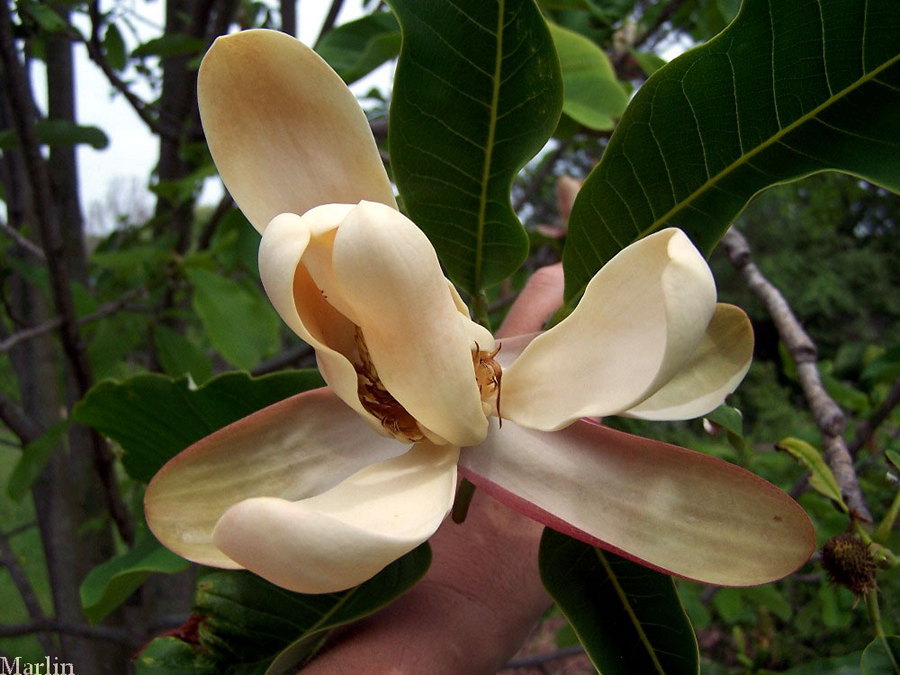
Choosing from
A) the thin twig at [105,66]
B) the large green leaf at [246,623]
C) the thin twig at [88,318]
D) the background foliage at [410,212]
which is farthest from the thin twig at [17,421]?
the large green leaf at [246,623]

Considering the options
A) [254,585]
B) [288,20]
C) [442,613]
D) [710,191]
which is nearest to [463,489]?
[442,613]

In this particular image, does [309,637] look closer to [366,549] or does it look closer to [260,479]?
[260,479]

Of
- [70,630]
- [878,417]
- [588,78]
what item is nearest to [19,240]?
[70,630]

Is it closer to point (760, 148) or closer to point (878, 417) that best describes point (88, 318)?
point (760, 148)

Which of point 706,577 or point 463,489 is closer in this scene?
point 706,577

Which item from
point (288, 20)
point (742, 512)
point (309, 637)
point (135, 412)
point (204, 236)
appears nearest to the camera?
point (742, 512)

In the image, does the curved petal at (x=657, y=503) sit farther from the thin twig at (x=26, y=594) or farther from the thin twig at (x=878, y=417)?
the thin twig at (x=26, y=594)

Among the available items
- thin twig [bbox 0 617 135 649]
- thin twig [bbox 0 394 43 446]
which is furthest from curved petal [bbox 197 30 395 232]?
thin twig [bbox 0 394 43 446]

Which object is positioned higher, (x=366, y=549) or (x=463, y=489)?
(x=366, y=549)
